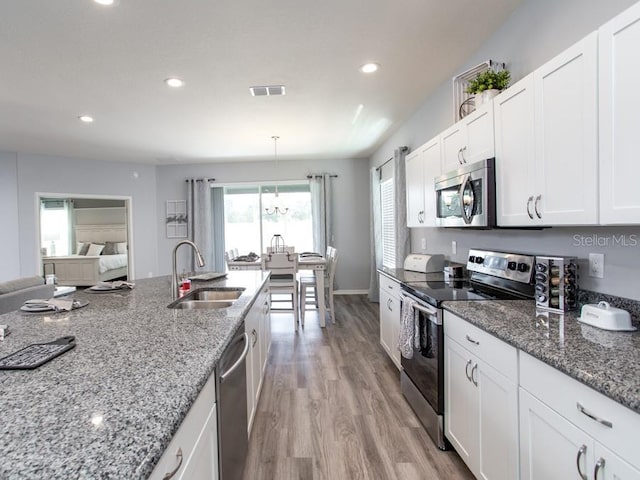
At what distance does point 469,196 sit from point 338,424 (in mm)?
1718

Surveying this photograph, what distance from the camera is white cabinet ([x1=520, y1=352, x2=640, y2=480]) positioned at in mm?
→ 833

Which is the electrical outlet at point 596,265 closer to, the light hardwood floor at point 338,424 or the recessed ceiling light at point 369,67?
the light hardwood floor at point 338,424

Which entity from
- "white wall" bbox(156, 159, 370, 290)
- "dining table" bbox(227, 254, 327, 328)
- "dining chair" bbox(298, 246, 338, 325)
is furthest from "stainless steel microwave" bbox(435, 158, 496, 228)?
"white wall" bbox(156, 159, 370, 290)

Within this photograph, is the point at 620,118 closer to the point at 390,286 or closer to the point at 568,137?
the point at 568,137

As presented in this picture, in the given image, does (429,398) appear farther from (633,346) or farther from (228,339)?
(228,339)

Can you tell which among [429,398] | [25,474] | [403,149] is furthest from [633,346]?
[403,149]

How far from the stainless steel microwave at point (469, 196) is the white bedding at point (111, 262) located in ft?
25.8

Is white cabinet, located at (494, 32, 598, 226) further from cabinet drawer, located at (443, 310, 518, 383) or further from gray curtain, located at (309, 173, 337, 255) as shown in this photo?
gray curtain, located at (309, 173, 337, 255)

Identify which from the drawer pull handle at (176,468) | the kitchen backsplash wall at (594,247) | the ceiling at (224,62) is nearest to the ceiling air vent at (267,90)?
the ceiling at (224,62)

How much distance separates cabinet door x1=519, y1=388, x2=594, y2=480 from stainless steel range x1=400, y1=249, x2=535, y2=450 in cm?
66

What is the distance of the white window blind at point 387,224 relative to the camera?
16.4 feet

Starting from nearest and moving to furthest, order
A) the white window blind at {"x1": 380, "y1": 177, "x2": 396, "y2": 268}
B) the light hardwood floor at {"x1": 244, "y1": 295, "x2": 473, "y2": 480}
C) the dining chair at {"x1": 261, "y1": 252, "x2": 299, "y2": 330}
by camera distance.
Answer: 1. the light hardwood floor at {"x1": 244, "y1": 295, "x2": 473, "y2": 480}
2. the dining chair at {"x1": 261, "y1": 252, "x2": 299, "y2": 330}
3. the white window blind at {"x1": 380, "y1": 177, "x2": 396, "y2": 268}

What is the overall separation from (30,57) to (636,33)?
11.7 feet

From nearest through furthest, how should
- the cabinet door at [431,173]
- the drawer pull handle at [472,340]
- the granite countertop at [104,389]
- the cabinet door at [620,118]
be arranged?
the granite countertop at [104,389], the cabinet door at [620,118], the drawer pull handle at [472,340], the cabinet door at [431,173]
